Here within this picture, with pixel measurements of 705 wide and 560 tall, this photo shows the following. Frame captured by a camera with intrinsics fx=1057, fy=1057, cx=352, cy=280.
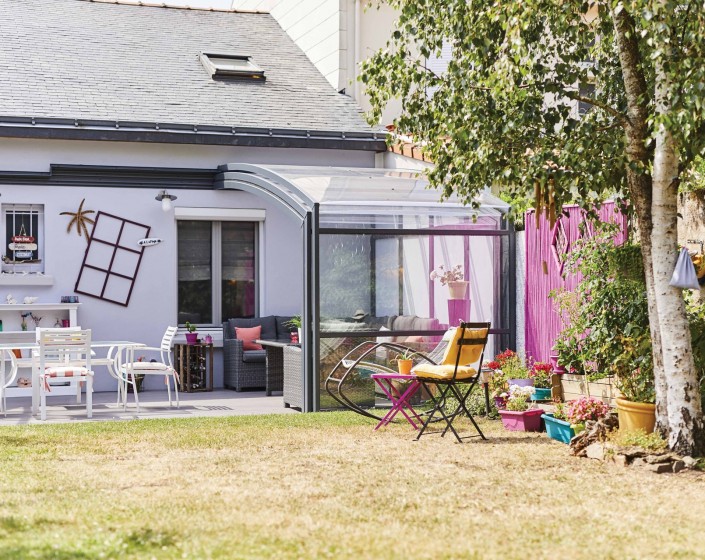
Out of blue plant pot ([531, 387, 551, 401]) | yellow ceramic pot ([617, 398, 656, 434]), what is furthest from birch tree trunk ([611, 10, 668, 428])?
blue plant pot ([531, 387, 551, 401])

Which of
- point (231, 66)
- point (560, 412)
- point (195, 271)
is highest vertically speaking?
point (231, 66)

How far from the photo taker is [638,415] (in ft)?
24.6

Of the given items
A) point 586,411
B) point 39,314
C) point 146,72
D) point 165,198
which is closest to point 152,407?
point 39,314

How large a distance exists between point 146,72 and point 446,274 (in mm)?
5898

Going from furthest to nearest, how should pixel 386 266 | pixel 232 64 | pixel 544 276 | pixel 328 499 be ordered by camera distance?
pixel 232 64
pixel 386 266
pixel 544 276
pixel 328 499

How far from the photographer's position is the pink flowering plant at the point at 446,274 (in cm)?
1089

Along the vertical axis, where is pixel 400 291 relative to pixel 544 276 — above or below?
below

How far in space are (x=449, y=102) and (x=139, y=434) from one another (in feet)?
12.2

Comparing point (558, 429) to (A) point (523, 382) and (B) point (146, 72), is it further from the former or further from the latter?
(B) point (146, 72)

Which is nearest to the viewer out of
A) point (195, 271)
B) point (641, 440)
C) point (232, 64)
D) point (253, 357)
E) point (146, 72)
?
point (641, 440)

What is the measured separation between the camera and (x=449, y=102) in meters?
7.53

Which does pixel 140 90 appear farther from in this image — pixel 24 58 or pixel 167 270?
pixel 167 270

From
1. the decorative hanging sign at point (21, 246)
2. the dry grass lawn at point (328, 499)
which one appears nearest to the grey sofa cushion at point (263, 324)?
the decorative hanging sign at point (21, 246)

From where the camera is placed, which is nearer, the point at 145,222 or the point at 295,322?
the point at 295,322
